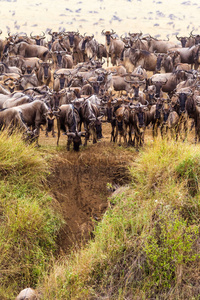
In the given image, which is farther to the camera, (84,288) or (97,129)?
(97,129)

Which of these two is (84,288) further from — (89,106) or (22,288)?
(89,106)

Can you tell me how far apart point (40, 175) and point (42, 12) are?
5508cm

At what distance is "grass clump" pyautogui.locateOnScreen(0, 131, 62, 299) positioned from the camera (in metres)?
7.62

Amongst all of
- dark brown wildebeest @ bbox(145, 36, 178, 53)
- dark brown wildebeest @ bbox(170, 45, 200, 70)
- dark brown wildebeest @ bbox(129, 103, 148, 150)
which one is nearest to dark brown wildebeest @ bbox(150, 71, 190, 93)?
dark brown wildebeest @ bbox(170, 45, 200, 70)

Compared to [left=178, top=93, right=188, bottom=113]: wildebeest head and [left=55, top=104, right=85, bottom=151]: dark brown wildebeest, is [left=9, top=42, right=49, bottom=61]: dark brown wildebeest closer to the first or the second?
[left=55, top=104, right=85, bottom=151]: dark brown wildebeest

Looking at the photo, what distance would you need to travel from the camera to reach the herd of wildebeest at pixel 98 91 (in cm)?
1334

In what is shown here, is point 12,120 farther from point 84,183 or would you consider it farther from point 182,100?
point 182,100

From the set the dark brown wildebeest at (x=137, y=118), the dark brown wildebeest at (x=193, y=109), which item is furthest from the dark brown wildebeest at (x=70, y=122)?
the dark brown wildebeest at (x=193, y=109)

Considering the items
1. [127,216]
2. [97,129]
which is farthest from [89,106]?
[127,216]

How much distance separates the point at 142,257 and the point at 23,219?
8.71ft

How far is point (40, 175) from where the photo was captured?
33.1ft

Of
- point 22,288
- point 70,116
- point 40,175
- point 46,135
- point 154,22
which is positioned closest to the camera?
point 22,288

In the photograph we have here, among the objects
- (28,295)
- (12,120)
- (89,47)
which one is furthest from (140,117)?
(89,47)

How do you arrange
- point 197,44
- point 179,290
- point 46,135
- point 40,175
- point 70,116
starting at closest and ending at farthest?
point 179,290 → point 40,175 → point 70,116 → point 46,135 → point 197,44
